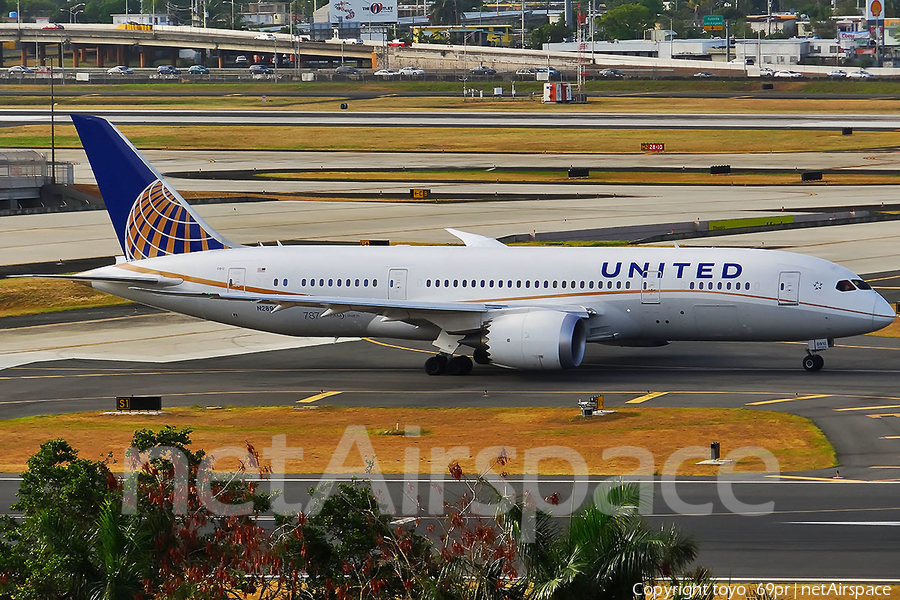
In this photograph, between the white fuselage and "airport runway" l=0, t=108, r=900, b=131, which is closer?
the white fuselage

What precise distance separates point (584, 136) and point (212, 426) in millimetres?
126797

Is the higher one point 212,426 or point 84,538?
point 84,538

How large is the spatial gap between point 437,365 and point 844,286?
15.7 meters

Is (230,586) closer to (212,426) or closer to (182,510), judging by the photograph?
(182,510)

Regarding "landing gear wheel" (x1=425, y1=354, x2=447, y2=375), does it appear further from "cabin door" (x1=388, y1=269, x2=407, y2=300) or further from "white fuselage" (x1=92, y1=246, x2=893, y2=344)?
"cabin door" (x1=388, y1=269, x2=407, y2=300)

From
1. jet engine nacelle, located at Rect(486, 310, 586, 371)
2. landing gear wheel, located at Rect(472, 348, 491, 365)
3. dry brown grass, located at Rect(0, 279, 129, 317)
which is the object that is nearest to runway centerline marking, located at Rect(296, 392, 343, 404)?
jet engine nacelle, located at Rect(486, 310, 586, 371)

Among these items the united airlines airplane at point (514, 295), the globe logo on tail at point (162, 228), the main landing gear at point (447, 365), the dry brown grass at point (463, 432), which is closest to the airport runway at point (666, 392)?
the main landing gear at point (447, 365)

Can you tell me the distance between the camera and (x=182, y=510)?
2255cm

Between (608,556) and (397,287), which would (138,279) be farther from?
(608,556)

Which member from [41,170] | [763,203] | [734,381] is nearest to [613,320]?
[734,381]

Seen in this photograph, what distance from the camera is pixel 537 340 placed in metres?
50.0

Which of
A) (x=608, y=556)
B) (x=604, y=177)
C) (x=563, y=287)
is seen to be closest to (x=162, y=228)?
(x=563, y=287)

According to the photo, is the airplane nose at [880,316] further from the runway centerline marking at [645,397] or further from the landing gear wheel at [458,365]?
the landing gear wheel at [458,365]

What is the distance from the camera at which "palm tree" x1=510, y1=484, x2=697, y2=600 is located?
750 inches
